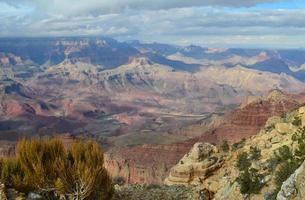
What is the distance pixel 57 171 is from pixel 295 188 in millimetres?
12098

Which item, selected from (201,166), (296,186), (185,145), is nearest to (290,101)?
(185,145)

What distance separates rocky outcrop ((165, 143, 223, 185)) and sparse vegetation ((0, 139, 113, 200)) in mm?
13160

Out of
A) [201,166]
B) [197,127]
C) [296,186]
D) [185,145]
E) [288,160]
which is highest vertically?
[296,186]

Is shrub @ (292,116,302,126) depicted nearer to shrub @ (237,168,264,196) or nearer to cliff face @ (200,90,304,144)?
shrub @ (237,168,264,196)

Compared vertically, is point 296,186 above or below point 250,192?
above

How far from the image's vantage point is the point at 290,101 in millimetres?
143375

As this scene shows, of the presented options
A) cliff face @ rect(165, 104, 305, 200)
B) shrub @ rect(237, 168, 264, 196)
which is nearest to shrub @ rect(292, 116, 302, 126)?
cliff face @ rect(165, 104, 305, 200)

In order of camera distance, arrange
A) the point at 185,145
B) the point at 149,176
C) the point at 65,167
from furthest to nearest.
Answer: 1. the point at 185,145
2. the point at 149,176
3. the point at 65,167

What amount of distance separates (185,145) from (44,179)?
3911 inches

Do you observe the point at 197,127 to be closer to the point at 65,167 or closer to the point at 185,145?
the point at 185,145

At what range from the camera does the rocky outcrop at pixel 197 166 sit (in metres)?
37.3

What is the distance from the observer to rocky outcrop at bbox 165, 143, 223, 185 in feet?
122

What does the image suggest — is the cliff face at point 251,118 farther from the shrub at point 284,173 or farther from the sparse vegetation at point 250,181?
the shrub at point 284,173

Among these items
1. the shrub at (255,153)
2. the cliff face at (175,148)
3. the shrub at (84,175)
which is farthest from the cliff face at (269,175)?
the cliff face at (175,148)
